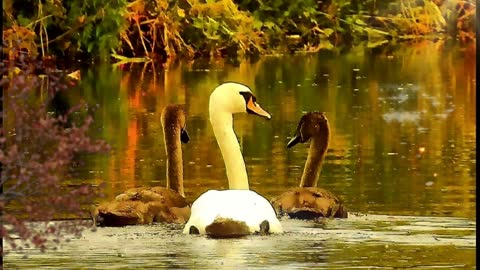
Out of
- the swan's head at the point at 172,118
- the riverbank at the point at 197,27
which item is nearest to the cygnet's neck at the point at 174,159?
the swan's head at the point at 172,118

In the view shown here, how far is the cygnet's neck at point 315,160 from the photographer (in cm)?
1351

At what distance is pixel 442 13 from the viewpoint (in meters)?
52.4

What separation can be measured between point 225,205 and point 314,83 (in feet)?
65.2

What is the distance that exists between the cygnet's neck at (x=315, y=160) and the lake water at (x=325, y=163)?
0.30 metres

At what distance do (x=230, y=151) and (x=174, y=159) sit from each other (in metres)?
0.75

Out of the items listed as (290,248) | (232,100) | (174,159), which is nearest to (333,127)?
(174,159)

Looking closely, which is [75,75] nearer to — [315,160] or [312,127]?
[312,127]

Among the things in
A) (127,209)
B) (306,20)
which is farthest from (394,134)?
(306,20)

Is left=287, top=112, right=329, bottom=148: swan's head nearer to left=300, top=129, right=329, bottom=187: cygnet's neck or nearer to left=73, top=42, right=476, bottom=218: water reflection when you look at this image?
left=300, top=129, right=329, bottom=187: cygnet's neck

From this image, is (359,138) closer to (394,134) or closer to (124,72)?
(394,134)

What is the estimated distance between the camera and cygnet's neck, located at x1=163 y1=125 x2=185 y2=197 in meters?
13.2

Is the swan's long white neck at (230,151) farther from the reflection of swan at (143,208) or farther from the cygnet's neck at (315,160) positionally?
the cygnet's neck at (315,160)

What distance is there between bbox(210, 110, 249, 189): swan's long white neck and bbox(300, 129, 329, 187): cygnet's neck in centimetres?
92

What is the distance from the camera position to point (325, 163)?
16438 millimetres
